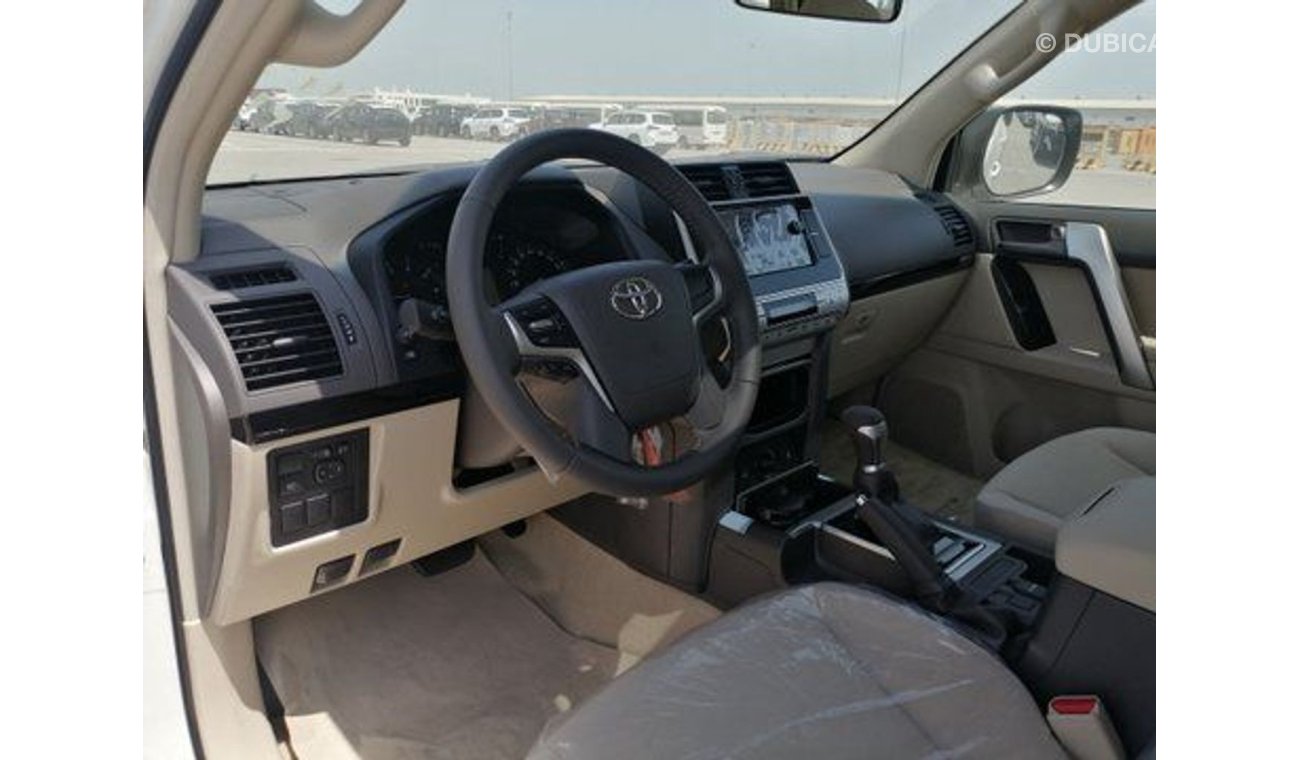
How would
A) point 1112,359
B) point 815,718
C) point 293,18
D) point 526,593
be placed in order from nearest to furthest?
1. point 293,18
2. point 815,718
3. point 526,593
4. point 1112,359

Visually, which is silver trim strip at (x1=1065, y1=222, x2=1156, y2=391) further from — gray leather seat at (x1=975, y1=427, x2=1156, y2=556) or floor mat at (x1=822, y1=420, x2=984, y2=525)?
floor mat at (x1=822, y1=420, x2=984, y2=525)

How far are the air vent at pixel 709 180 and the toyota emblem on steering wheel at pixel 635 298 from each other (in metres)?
0.75

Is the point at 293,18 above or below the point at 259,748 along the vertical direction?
above

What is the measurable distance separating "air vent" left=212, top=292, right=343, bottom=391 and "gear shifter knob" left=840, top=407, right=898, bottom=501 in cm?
97

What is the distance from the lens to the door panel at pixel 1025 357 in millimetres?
2686

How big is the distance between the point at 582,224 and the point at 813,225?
0.75 meters

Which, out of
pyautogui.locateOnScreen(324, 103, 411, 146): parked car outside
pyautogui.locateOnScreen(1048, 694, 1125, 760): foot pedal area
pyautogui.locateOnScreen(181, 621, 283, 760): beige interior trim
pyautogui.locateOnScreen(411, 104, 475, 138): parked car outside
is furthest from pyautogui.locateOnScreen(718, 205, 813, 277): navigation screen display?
pyautogui.locateOnScreen(181, 621, 283, 760): beige interior trim

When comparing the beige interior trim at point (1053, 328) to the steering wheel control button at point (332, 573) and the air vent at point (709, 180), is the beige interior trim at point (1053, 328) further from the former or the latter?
the steering wheel control button at point (332, 573)

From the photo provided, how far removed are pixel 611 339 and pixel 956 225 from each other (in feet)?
6.02

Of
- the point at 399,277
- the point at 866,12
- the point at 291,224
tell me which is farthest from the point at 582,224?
the point at 866,12

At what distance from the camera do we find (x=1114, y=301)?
2.68 meters

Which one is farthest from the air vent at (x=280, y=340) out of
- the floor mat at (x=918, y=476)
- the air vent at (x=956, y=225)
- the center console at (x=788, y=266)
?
the air vent at (x=956, y=225)
